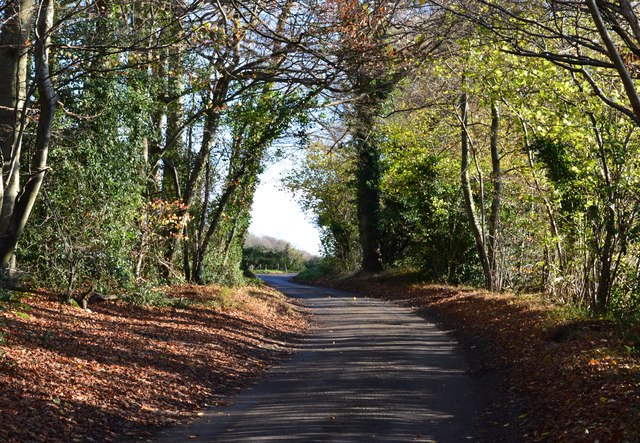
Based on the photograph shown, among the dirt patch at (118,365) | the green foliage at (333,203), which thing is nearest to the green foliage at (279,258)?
the green foliage at (333,203)

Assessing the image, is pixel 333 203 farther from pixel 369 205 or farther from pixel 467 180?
pixel 467 180

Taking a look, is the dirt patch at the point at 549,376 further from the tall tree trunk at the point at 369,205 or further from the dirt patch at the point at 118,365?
the tall tree trunk at the point at 369,205

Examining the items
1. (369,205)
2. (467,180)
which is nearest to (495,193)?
(467,180)

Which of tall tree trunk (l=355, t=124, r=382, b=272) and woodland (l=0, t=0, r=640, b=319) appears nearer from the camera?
woodland (l=0, t=0, r=640, b=319)

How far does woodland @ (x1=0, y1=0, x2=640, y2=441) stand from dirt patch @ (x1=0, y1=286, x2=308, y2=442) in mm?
47

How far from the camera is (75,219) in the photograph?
48.1ft

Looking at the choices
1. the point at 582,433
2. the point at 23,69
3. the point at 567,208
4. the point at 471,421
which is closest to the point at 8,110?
the point at 23,69

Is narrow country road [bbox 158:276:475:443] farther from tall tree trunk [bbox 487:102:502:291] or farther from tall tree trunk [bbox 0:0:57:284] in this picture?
tall tree trunk [bbox 487:102:502:291]

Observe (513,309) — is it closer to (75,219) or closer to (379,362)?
(379,362)

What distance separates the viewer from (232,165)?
22.4 metres

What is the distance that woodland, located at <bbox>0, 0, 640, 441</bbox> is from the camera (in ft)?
31.0

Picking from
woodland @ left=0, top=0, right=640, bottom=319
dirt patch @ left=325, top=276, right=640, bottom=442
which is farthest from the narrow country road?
woodland @ left=0, top=0, right=640, bottom=319

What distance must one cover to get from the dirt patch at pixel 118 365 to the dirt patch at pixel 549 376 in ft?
12.7

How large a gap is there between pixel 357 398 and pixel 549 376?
8.61ft
